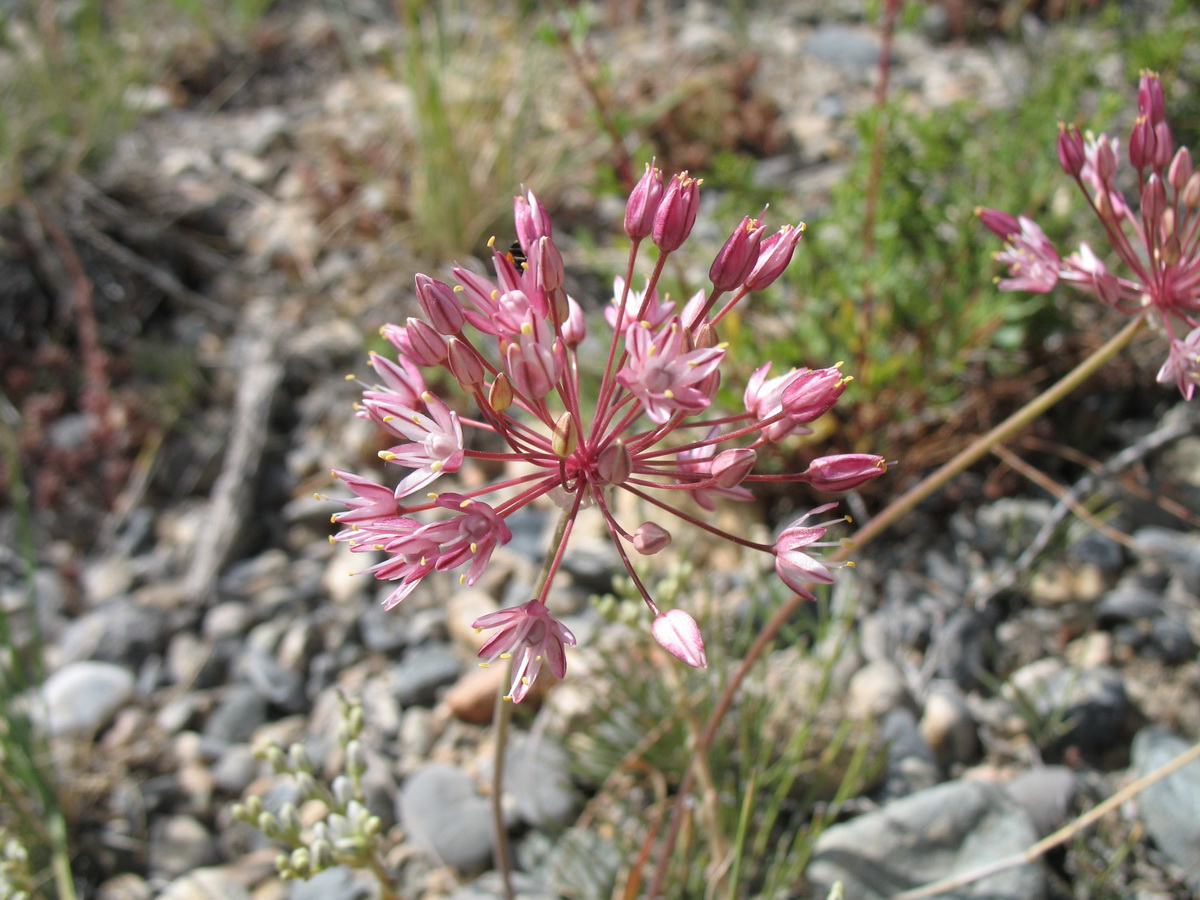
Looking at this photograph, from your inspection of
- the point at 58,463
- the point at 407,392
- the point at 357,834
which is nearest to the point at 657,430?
the point at 407,392

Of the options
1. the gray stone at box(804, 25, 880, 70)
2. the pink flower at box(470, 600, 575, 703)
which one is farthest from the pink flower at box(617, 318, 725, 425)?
the gray stone at box(804, 25, 880, 70)

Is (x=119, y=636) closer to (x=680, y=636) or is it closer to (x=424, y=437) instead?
(x=424, y=437)

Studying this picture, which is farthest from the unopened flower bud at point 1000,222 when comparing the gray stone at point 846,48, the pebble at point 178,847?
the gray stone at point 846,48

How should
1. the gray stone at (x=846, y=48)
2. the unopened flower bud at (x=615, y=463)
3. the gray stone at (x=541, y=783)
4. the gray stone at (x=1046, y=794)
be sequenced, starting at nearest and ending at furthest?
the unopened flower bud at (x=615, y=463)
the gray stone at (x=1046, y=794)
the gray stone at (x=541, y=783)
the gray stone at (x=846, y=48)

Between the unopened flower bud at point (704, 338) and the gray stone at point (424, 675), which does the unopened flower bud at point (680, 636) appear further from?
the gray stone at point (424, 675)

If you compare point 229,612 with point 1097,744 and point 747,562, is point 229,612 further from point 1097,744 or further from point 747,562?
point 1097,744

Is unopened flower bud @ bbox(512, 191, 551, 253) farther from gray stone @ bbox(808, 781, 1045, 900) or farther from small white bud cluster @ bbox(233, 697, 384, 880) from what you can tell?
gray stone @ bbox(808, 781, 1045, 900)
